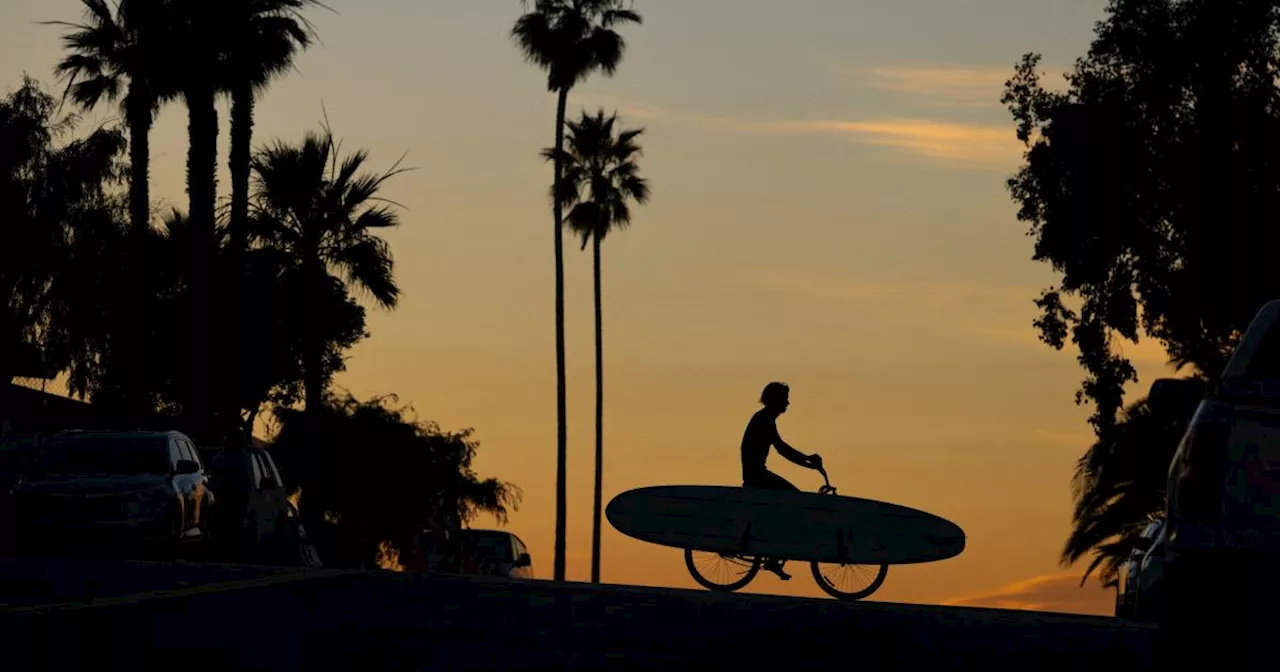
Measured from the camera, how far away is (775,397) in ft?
68.9

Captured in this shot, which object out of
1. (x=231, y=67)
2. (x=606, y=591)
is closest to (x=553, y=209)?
(x=231, y=67)

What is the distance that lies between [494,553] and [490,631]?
118 feet

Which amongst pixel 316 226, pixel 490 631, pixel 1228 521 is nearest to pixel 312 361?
pixel 316 226

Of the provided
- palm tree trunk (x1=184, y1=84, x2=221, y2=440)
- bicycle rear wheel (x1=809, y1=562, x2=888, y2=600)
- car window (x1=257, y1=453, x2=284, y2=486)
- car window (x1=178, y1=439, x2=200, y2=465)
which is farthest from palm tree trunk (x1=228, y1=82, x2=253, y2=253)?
bicycle rear wheel (x1=809, y1=562, x2=888, y2=600)

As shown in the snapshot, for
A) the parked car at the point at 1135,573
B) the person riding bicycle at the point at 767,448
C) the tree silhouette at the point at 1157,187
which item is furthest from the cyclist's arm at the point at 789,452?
the tree silhouette at the point at 1157,187

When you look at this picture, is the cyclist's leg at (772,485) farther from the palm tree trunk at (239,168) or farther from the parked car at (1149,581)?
the palm tree trunk at (239,168)

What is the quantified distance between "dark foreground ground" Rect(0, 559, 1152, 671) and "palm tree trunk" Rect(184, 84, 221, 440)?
1147 inches

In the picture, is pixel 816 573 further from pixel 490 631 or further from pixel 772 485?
pixel 490 631

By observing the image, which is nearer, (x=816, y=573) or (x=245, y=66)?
(x=816, y=573)

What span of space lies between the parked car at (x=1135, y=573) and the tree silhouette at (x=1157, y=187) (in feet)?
76.0

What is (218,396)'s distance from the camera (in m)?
60.8

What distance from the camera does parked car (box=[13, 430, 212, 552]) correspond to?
25.1 m

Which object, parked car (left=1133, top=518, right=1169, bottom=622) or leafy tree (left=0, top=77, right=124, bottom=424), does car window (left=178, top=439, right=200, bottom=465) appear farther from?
leafy tree (left=0, top=77, right=124, bottom=424)

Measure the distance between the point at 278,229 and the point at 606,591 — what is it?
133 feet
